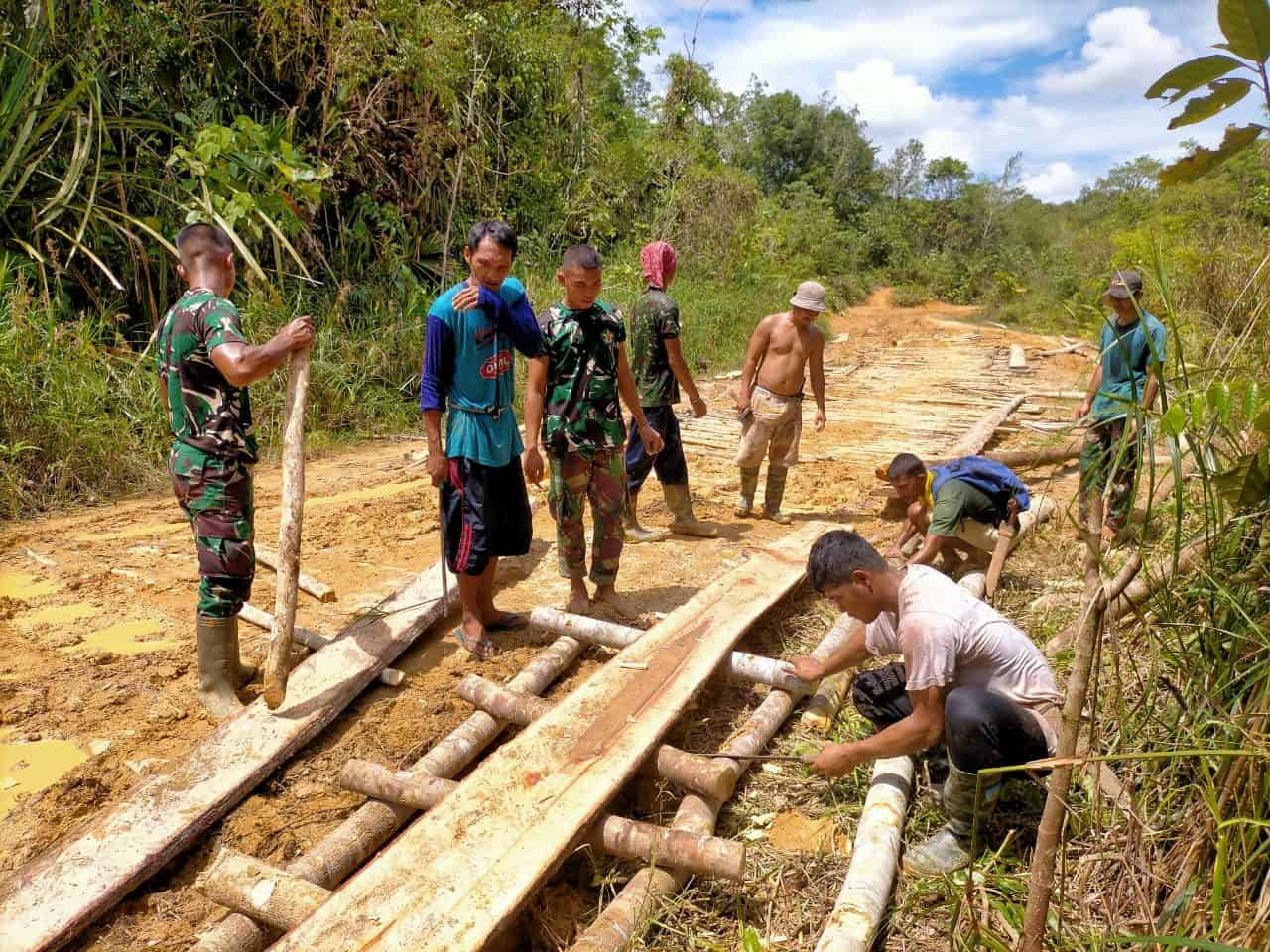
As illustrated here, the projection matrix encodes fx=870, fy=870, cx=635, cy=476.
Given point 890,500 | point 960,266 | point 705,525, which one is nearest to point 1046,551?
point 890,500

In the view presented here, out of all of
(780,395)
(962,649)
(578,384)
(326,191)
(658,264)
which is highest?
(326,191)

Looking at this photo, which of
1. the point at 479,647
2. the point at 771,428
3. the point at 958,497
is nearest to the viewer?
the point at 479,647

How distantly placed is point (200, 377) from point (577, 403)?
1600 mm

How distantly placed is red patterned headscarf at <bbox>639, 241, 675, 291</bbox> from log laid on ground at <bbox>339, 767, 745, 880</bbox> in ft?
12.1

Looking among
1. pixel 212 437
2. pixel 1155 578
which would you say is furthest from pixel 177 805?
pixel 1155 578

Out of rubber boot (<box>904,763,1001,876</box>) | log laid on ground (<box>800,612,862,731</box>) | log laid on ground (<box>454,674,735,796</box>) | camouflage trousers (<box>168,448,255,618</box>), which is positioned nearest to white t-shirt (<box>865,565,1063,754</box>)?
rubber boot (<box>904,763,1001,876</box>)

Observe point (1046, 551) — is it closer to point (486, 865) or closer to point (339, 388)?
point (486, 865)

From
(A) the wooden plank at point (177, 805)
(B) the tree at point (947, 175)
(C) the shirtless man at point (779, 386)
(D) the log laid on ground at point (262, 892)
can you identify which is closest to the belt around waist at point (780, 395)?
(C) the shirtless man at point (779, 386)

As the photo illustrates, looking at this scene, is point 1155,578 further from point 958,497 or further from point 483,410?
point 483,410

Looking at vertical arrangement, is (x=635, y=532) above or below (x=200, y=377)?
below

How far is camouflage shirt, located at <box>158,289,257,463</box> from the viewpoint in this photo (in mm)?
3170

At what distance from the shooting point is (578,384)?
13.5 feet

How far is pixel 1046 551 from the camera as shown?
17.4ft

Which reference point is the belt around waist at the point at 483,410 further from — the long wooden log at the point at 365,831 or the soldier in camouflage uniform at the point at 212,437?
the long wooden log at the point at 365,831
